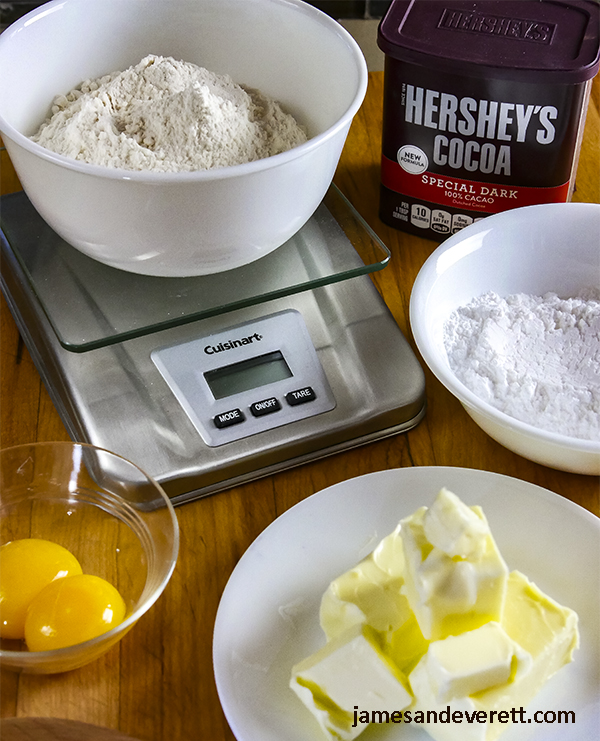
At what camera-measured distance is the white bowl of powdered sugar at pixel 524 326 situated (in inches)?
26.3

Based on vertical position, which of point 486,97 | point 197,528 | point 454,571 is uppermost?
point 486,97

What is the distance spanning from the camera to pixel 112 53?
0.78 meters

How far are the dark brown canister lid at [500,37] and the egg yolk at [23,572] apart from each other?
1.73ft

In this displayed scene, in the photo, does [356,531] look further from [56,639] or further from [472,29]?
[472,29]

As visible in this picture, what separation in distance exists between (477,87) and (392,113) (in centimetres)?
9

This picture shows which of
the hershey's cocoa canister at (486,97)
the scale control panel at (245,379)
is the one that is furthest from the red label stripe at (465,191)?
the scale control panel at (245,379)

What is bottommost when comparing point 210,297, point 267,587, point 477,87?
point 267,587

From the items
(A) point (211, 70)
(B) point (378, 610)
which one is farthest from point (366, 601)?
(A) point (211, 70)

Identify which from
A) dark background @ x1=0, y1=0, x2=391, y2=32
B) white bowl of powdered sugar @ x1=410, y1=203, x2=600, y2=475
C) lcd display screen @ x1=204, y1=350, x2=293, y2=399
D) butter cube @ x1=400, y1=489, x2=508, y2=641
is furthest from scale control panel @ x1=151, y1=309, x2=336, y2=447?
dark background @ x1=0, y1=0, x2=391, y2=32

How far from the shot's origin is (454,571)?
1.68 ft

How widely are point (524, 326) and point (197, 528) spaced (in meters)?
0.33

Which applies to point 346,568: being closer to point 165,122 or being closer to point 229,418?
point 229,418

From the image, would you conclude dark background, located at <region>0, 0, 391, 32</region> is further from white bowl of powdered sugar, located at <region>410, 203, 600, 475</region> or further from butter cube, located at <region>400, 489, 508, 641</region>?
butter cube, located at <region>400, 489, 508, 641</region>

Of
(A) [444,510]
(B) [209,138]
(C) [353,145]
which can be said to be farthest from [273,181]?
(C) [353,145]
